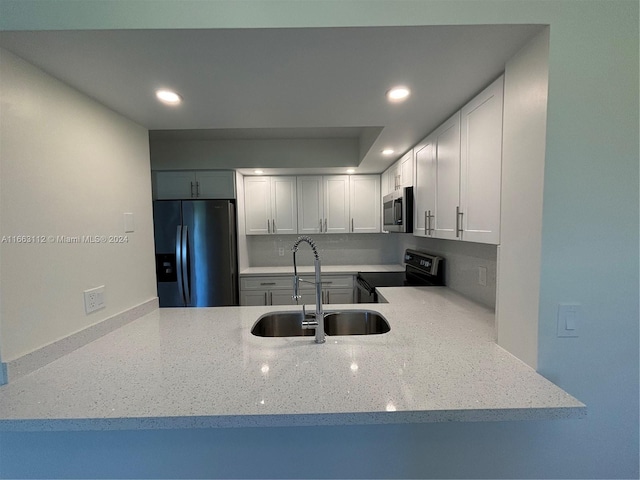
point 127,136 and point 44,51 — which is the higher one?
point 44,51

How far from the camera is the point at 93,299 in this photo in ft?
4.07

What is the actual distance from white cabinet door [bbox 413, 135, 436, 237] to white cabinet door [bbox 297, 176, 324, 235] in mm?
1404

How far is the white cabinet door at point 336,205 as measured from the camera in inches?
131

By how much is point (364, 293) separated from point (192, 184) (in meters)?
2.37

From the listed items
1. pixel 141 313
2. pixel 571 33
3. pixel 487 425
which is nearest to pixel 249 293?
pixel 141 313

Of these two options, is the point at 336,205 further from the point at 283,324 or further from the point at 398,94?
the point at 398,94

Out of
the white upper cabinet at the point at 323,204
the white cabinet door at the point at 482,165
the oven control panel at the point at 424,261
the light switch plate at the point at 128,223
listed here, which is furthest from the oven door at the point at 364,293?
the light switch plate at the point at 128,223

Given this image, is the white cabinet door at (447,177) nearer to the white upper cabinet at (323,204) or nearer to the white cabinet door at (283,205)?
the white upper cabinet at (323,204)

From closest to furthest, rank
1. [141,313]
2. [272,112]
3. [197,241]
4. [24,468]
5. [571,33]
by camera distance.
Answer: [571,33]
[24,468]
[272,112]
[141,313]
[197,241]

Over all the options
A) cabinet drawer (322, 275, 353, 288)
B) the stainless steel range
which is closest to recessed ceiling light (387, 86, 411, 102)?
the stainless steel range

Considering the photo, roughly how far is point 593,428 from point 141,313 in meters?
2.28

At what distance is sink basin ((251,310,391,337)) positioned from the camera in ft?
5.40

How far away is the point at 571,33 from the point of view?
2.75 feet

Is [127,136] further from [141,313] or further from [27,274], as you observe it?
[141,313]
